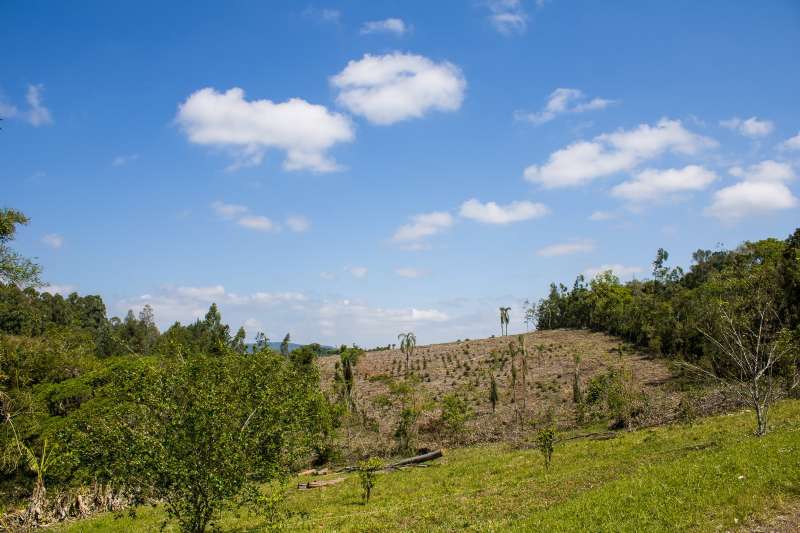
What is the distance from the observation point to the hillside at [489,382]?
179ft

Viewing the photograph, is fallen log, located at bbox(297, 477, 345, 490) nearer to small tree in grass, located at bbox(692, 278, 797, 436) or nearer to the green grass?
the green grass

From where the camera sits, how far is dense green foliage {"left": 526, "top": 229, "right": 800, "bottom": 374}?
58281mm

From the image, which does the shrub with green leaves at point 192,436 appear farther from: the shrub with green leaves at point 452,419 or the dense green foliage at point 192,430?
the shrub with green leaves at point 452,419

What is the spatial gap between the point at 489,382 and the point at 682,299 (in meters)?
40.3

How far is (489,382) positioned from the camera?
254 ft

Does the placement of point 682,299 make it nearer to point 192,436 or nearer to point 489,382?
point 489,382

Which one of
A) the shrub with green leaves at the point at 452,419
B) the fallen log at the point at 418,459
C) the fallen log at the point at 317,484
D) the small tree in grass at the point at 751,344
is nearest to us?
the small tree in grass at the point at 751,344

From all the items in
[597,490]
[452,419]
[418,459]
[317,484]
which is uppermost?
[597,490]

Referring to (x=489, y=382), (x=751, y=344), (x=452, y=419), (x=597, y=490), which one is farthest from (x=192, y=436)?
(x=489, y=382)

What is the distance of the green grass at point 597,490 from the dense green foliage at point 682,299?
9284 millimetres

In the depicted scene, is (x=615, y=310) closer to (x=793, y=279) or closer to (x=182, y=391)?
(x=793, y=279)

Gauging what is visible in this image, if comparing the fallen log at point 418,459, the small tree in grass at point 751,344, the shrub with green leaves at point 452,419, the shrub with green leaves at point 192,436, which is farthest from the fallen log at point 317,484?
the small tree in grass at point 751,344

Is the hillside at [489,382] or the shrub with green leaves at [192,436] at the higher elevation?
the shrub with green leaves at [192,436]

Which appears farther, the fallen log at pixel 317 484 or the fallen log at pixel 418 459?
the fallen log at pixel 418 459
